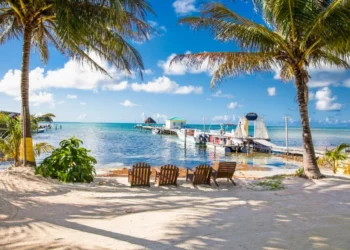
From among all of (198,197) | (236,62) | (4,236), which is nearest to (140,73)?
(236,62)

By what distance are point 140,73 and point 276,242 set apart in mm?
7683

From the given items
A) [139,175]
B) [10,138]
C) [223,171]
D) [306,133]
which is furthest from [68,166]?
[306,133]

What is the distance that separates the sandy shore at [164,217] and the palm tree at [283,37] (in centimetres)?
423

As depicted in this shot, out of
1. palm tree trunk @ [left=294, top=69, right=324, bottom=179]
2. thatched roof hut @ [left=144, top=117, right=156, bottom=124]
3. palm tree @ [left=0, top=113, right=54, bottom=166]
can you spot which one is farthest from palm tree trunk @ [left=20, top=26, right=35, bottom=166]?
thatched roof hut @ [left=144, top=117, right=156, bottom=124]

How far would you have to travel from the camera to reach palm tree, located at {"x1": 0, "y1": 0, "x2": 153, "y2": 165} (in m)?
7.50

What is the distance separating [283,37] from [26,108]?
32.0 feet

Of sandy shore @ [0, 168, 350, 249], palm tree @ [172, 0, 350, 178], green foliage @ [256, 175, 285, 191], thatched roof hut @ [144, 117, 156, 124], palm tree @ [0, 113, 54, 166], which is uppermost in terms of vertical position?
thatched roof hut @ [144, 117, 156, 124]

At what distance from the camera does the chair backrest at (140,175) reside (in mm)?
8166

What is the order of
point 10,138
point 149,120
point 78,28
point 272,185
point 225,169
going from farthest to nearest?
point 149,120
point 10,138
point 225,169
point 272,185
point 78,28

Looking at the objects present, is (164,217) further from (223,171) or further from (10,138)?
(10,138)

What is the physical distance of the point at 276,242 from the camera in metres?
3.79

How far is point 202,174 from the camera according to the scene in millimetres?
8820

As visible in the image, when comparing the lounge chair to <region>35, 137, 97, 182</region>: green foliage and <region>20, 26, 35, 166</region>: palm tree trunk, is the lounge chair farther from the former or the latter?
<region>20, 26, 35, 166</region>: palm tree trunk

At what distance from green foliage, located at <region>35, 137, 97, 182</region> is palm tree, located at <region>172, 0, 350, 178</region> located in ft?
16.6
